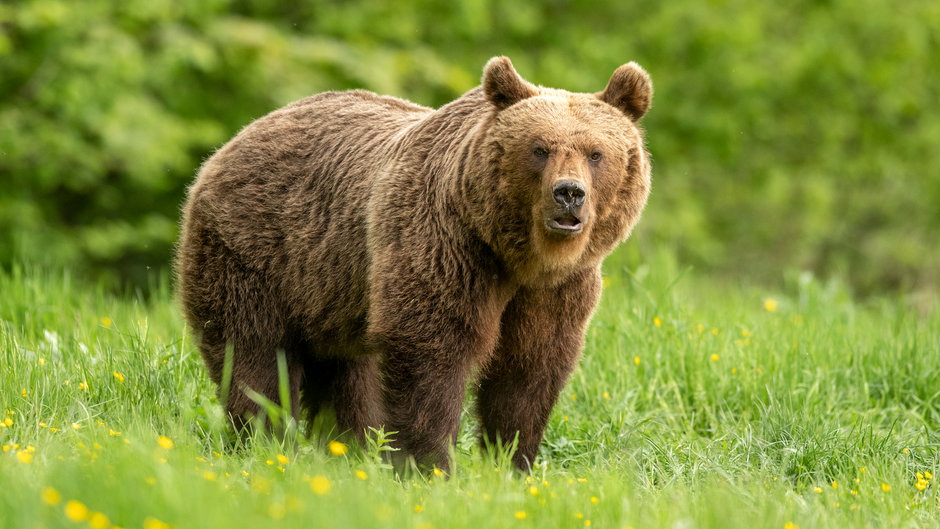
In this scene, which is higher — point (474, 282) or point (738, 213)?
point (474, 282)

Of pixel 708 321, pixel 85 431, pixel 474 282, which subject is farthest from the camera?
pixel 708 321

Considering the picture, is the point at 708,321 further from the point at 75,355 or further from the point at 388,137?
the point at 75,355

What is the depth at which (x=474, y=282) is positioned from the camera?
16.3 ft

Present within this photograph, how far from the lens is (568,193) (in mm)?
4645

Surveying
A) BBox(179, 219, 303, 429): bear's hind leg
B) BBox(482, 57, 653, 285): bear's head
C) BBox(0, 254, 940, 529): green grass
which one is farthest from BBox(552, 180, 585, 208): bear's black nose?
BBox(179, 219, 303, 429): bear's hind leg

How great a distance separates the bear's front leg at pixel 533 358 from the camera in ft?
16.9

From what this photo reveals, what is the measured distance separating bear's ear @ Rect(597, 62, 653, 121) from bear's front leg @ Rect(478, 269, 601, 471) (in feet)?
2.41

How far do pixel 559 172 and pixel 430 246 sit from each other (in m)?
0.67

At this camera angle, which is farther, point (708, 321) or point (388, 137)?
point (708, 321)

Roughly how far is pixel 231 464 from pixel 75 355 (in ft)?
5.68

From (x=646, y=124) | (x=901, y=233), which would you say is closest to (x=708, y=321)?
(x=646, y=124)

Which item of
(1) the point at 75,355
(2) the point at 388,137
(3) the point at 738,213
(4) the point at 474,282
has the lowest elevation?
(3) the point at 738,213

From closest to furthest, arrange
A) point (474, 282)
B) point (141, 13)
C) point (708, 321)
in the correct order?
point (474, 282) → point (708, 321) → point (141, 13)

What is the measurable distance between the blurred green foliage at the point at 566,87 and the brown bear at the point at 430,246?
6496mm
